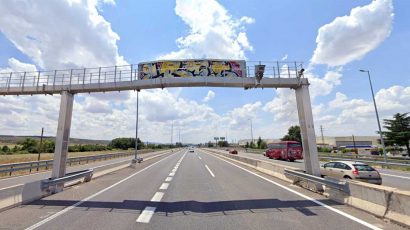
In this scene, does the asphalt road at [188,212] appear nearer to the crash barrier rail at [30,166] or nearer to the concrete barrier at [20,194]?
the concrete barrier at [20,194]

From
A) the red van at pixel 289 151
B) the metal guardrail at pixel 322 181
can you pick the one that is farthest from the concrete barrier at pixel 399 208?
the red van at pixel 289 151

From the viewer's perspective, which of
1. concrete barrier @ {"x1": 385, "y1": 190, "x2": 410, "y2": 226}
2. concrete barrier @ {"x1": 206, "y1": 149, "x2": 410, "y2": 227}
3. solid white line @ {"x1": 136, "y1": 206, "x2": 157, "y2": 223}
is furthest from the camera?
solid white line @ {"x1": 136, "y1": 206, "x2": 157, "y2": 223}

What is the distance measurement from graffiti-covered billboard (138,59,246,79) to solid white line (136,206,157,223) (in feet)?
23.7

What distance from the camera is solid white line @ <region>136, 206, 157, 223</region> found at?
7.08 meters

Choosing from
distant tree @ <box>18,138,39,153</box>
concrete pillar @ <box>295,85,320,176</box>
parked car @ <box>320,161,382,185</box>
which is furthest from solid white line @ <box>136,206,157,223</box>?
distant tree @ <box>18,138,39,153</box>

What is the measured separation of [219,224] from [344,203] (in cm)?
473

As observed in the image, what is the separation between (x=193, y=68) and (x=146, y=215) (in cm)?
815

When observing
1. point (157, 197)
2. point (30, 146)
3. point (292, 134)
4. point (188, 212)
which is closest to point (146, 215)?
point (188, 212)

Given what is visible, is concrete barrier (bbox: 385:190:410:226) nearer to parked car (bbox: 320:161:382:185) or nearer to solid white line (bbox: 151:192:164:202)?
solid white line (bbox: 151:192:164:202)

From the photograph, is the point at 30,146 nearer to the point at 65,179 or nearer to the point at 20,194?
the point at 65,179

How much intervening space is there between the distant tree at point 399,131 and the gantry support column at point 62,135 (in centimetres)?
5942

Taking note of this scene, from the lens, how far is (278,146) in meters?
46.4

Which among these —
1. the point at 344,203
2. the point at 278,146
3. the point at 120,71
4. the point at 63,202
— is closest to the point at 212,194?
the point at 344,203

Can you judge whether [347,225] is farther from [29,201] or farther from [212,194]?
[29,201]
